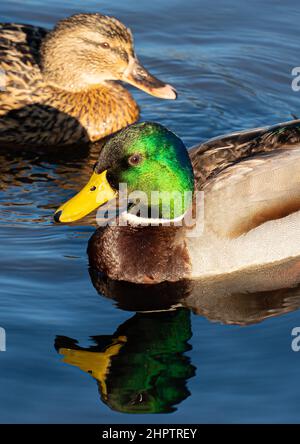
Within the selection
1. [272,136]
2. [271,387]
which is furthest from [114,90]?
[271,387]

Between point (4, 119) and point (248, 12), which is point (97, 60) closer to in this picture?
point (4, 119)

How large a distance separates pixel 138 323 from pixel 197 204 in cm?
110

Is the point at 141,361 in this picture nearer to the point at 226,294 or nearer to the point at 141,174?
the point at 226,294

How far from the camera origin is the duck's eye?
8438mm

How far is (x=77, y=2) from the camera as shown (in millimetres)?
13344

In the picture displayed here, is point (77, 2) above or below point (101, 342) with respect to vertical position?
above

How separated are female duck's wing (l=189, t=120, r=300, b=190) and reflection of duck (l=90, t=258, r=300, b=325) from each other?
760 mm

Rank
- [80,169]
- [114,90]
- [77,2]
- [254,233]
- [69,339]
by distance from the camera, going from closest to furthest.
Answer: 1. [69,339]
2. [254,233]
3. [80,169]
4. [114,90]
5. [77,2]

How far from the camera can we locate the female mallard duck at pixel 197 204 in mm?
8484

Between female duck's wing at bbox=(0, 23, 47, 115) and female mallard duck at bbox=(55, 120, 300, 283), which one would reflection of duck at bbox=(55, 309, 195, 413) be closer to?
female mallard duck at bbox=(55, 120, 300, 283)

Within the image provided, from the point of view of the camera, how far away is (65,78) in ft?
37.2

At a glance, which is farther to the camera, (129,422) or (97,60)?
(97,60)

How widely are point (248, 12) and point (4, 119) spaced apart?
365 centimetres

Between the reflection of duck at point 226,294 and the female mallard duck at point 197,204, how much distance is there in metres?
0.07
